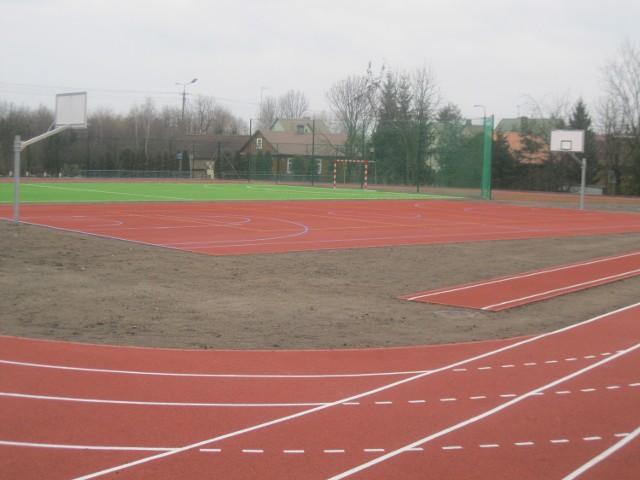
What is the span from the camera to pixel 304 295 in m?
11.3

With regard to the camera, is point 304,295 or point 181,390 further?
point 304,295

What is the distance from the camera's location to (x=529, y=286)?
41.4 feet

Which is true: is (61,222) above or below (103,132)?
below

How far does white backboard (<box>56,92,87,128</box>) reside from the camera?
63.7 feet

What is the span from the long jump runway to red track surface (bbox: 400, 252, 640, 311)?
3036 mm

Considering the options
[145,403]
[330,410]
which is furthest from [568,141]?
[145,403]

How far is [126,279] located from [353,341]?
4.91 metres

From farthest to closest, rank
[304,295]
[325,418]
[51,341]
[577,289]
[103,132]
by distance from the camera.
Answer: [103,132]
[577,289]
[304,295]
[51,341]
[325,418]

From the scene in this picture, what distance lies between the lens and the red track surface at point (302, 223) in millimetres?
17688

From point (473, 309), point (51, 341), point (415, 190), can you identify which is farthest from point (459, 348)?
point (415, 190)

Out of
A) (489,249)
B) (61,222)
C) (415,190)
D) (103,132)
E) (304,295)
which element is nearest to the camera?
(304,295)

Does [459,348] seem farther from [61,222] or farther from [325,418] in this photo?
[61,222]

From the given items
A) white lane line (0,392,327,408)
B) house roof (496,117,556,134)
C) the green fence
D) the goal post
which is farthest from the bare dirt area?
house roof (496,117,556,134)

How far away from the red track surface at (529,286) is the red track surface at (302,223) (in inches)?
190
